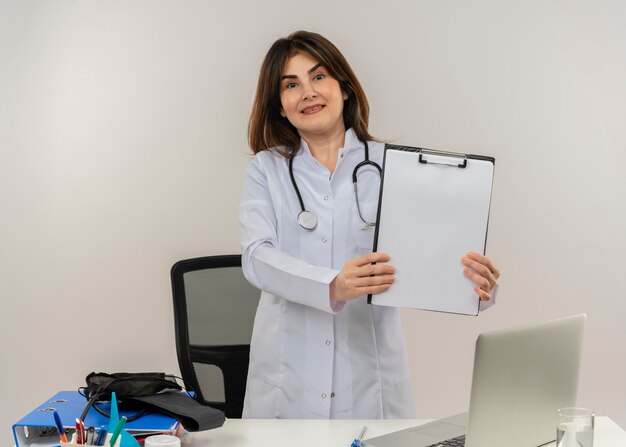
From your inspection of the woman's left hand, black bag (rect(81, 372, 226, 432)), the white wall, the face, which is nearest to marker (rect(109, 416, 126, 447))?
black bag (rect(81, 372, 226, 432))

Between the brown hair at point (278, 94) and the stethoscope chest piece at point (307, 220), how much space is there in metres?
0.21

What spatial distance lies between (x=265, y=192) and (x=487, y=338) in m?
0.99

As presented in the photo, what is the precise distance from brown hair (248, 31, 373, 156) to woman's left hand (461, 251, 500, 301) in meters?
0.55

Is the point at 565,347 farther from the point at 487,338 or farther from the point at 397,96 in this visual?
the point at 397,96

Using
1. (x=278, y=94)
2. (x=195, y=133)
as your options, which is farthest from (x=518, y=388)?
(x=195, y=133)

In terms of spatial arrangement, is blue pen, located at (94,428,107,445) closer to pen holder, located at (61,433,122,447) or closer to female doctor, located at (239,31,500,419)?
pen holder, located at (61,433,122,447)

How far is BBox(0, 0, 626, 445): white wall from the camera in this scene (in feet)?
10.6

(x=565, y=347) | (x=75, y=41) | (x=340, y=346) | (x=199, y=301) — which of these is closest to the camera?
(x=565, y=347)

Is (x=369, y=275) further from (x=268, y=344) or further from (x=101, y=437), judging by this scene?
(x=101, y=437)

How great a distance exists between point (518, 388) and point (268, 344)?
851mm

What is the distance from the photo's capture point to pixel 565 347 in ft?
5.02

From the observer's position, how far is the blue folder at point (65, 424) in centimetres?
156

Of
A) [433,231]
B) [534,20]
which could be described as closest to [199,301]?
[433,231]

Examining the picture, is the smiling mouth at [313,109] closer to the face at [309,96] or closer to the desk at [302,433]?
the face at [309,96]
